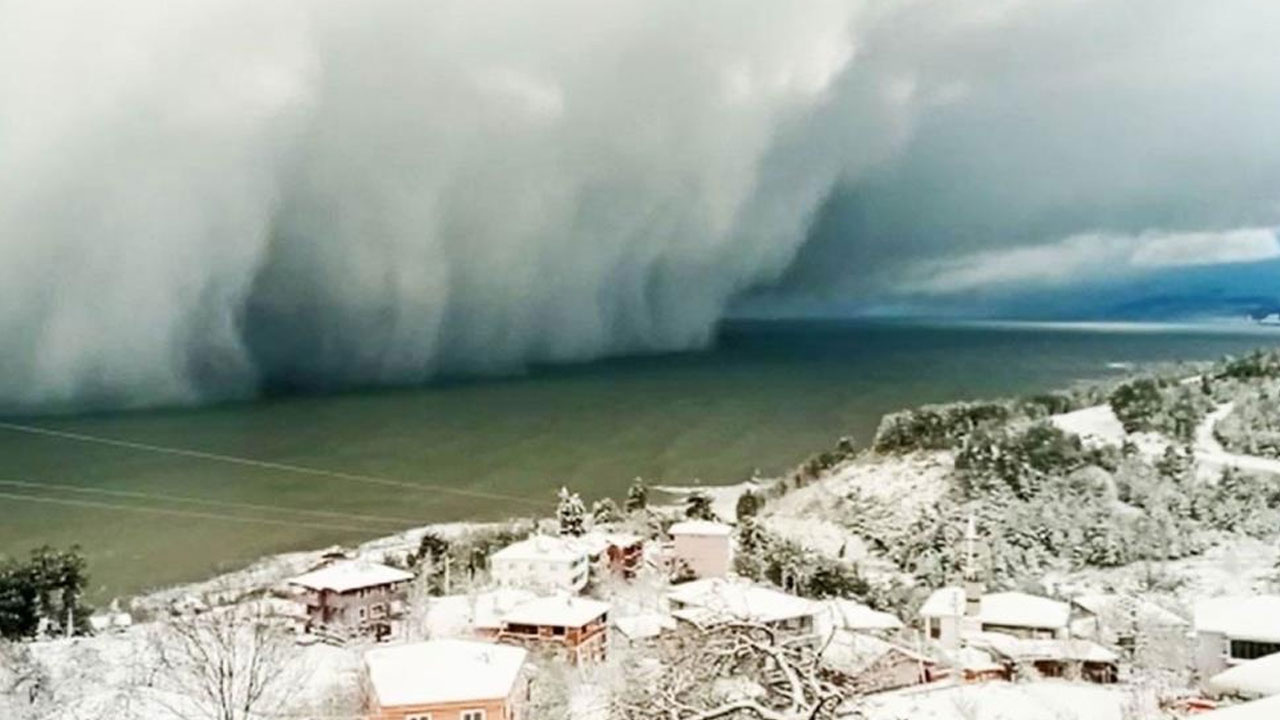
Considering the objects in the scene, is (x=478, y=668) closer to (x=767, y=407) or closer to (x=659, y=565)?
(x=659, y=565)

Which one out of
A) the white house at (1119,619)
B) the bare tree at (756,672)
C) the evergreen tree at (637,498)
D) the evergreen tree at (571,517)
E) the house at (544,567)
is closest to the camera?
the bare tree at (756,672)

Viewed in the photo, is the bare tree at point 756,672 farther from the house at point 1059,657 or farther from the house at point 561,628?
the house at point 1059,657

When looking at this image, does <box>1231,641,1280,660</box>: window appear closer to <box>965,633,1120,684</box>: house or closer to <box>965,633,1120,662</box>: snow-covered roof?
<box>965,633,1120,684</box>: house

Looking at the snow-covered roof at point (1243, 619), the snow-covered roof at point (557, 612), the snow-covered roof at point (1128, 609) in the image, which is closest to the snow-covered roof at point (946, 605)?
the snow-covered roof at point (1128, 609)

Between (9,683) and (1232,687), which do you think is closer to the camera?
(1232,687)

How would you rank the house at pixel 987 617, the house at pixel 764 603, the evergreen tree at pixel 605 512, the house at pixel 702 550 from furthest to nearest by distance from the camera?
the evergreen tree at pixel 605 512, the house at pixel 702 550, the house at pixel 987 617, the house at pixel 764 603

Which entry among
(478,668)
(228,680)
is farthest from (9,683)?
(478,668)

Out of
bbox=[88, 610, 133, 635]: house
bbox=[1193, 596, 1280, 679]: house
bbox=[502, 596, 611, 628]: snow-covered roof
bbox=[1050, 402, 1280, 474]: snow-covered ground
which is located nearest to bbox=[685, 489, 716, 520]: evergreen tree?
bbox=[502, 596, 611, 628]: snow-covered roof
